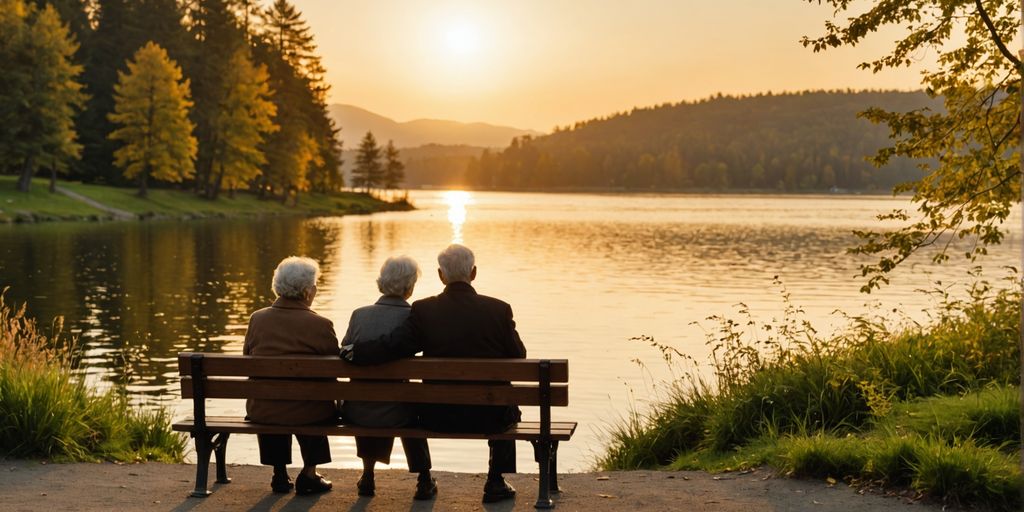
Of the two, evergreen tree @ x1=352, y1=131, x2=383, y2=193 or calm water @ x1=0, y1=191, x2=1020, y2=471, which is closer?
calm water @ x1=0, y1=191, x2=1020, y2=471

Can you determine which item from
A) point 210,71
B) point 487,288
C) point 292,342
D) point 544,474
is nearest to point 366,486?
point 292,342

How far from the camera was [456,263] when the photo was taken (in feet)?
24.0

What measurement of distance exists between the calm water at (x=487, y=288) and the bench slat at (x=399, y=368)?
15.7 ft

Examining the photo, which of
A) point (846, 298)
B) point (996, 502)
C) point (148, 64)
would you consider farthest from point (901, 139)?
point (148, 64)

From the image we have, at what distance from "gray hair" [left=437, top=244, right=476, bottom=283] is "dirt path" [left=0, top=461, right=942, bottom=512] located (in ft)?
5.38

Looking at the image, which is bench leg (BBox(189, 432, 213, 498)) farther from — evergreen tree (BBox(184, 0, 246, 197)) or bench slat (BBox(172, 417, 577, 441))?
evergreen tree (BBox(184, 0, 246, 197))

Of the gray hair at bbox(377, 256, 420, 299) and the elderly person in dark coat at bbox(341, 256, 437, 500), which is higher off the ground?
the gray hair at bbox(377, 256, 420, 299)

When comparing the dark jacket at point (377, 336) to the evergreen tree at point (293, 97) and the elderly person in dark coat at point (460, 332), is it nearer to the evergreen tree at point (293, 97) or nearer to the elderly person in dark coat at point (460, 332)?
the elderly person in dark coat at point (460, 332)

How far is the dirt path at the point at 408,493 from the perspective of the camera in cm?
737

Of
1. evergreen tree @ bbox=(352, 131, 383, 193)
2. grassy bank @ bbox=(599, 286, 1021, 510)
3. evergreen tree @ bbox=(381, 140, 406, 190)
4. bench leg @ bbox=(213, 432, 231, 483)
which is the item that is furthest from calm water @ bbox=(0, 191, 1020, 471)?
evergreen tree @ bbox=(381, 140, 406, 190)

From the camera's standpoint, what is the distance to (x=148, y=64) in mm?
70812

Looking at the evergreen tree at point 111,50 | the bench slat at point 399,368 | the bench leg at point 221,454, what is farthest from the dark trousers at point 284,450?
the evergreen tree at point 111,50

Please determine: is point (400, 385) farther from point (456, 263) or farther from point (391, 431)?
point (456, 263)

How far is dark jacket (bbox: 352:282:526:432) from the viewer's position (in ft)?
24.0
